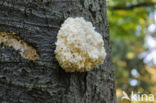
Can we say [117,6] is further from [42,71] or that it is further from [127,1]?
[42,71]

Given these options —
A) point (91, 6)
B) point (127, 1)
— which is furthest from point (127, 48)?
point (91, 6)

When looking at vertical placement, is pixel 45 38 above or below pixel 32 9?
below

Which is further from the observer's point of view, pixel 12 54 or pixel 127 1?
pixel 127 1

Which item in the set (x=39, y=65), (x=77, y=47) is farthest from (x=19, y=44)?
Result: (x=77, y=47)

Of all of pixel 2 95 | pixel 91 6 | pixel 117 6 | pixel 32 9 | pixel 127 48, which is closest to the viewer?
pixel 2 95

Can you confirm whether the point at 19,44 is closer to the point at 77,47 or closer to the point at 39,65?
the point at 39,65
